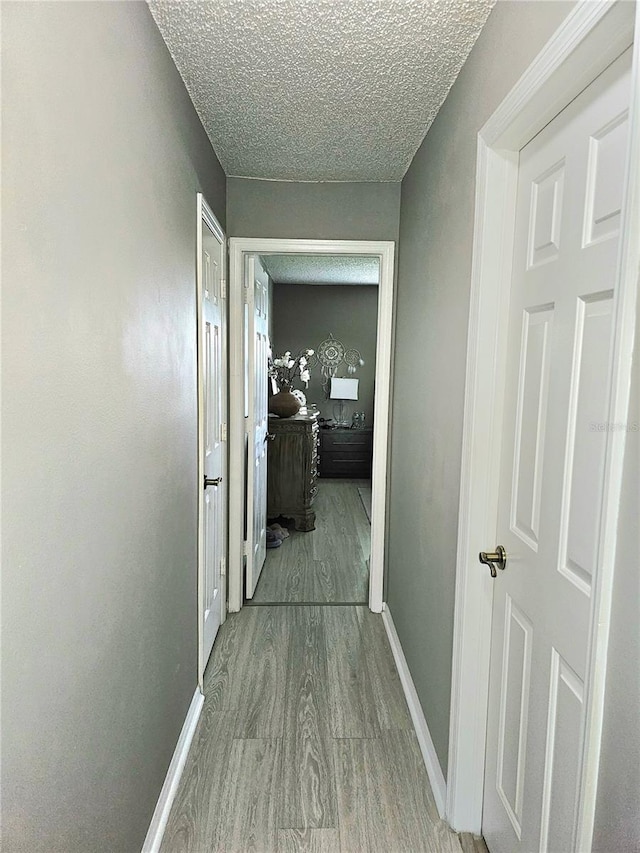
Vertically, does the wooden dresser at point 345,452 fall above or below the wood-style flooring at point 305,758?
above

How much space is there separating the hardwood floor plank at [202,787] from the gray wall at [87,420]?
16 cm

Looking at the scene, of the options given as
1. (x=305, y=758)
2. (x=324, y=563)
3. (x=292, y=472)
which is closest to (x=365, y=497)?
(x=292, y=472)

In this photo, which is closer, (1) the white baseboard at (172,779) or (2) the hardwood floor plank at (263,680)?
(1) the white baseboard at (172,779)

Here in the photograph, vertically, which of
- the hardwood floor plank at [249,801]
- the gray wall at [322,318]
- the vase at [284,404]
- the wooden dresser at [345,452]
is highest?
the gray wall at [322,318]

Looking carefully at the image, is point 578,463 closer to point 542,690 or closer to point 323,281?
point 542,690

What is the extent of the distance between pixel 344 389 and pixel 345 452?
0.83 metres

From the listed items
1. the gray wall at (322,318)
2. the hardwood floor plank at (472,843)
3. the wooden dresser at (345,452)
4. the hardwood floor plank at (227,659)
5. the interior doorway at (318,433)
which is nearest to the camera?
the hardwood floor plank at (472,843)

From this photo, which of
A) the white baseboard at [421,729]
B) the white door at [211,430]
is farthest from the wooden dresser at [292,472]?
the white baseboard at [421,729]

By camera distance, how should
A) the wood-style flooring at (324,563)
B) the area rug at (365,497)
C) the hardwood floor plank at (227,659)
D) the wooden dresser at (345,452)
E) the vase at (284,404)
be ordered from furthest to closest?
1. the wooden dresser at (345,452)
2. the area rug at (365,497)
3. the vase at (284,404)
4. the wood-style flooring at (324,563)
5. the hardwood floor plank at (227,659)

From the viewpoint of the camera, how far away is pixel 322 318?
7.47m

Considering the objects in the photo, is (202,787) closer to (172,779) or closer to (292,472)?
(172,779)

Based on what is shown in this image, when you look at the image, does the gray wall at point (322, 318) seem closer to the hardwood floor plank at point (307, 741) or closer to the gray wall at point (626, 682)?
the hardwood floor plank at point (307, 741)

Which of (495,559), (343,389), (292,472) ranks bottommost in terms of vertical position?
(292,472)

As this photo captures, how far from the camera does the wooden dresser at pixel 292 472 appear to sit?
514cm
